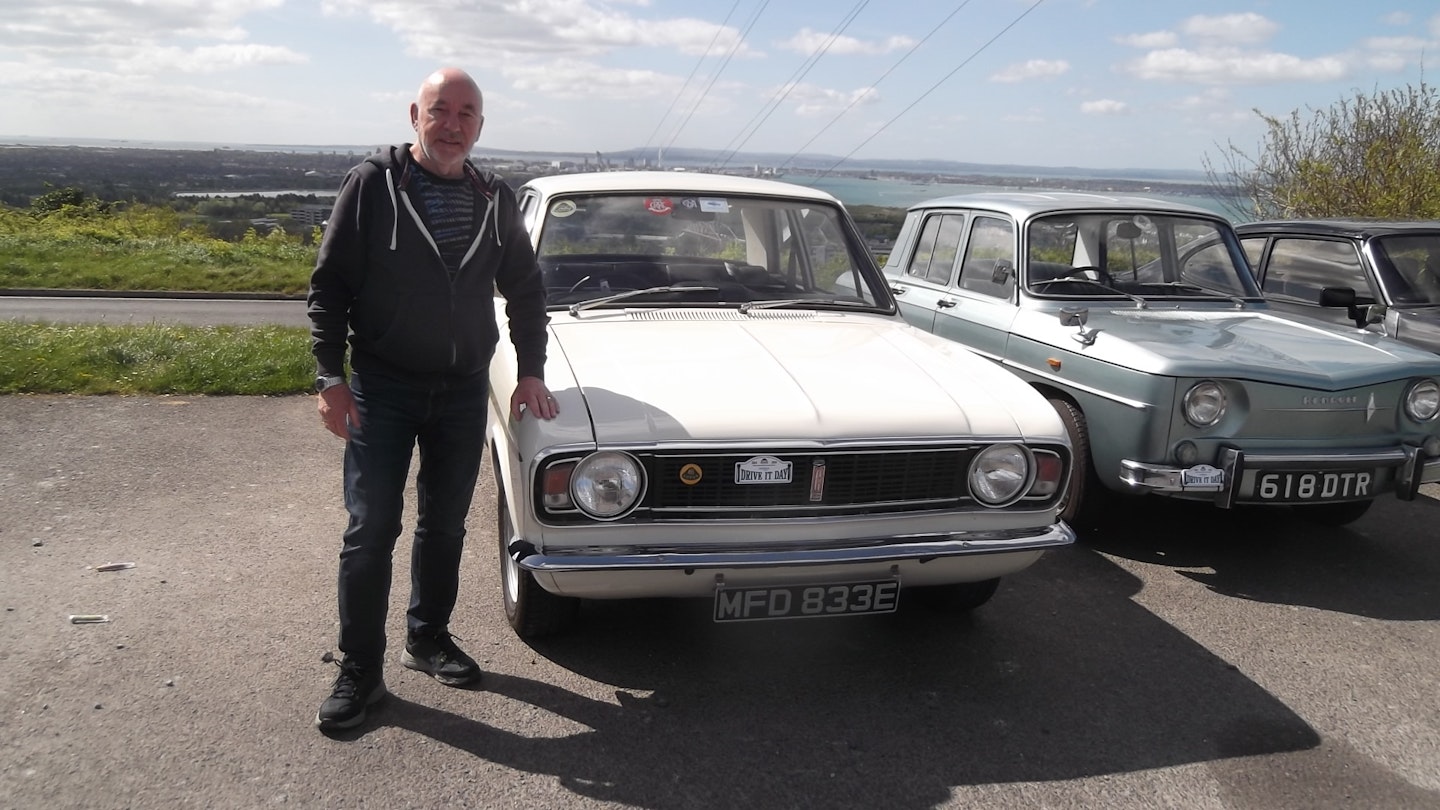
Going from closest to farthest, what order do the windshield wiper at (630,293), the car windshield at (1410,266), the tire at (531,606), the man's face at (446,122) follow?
the man's face at (446,122) → the tire at (531,606) → the windshield wiper at (630,293) → the car windshield at (1410,266)

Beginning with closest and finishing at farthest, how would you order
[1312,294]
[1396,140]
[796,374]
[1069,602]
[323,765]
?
[323,765] → [796,374] → [1069,602] → [1312,294] → [1396,140]

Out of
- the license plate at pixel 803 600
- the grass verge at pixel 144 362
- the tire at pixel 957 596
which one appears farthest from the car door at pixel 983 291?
the grass verge at pixel 144 362

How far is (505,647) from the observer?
3.70m

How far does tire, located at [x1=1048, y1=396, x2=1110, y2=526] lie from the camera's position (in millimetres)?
4953

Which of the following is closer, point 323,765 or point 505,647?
point 323,765

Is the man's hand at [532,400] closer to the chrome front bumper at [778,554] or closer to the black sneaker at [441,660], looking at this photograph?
the chrome front bumper at [778,554]

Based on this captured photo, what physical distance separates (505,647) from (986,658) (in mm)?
1744

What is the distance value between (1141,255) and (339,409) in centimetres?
491

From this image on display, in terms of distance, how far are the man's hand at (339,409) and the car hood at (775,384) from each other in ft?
2.27

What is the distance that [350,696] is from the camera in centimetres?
310

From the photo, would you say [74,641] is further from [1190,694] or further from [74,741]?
[1190,694]

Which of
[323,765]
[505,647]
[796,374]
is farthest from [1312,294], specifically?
[323,765]

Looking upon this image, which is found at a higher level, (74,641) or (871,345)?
(871,345)

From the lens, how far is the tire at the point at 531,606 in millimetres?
3541
